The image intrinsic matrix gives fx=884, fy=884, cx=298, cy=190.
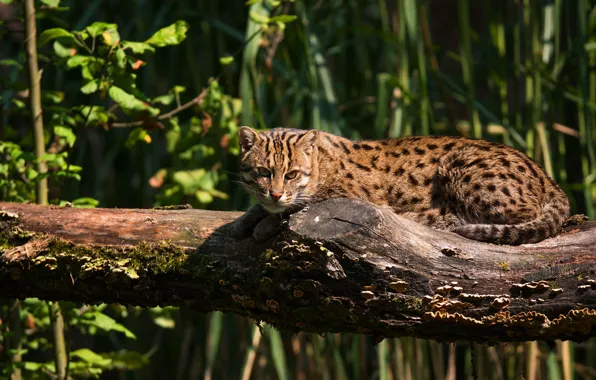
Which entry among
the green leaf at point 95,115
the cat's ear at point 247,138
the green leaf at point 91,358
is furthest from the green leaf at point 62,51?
the green leaf at point 91,358

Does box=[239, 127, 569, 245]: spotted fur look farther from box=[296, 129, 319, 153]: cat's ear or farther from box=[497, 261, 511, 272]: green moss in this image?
box=[497, 261, 511, 272]: green moss

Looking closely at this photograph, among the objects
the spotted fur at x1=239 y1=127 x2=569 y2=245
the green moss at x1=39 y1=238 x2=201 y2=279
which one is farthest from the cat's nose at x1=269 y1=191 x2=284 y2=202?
the green moss at x1=39 y1=238 x2=201 y2=279

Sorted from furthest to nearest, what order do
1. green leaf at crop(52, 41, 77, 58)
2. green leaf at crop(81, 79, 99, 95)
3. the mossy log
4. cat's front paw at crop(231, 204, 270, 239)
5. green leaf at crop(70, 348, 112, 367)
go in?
1. green leaf at crop(70, 348, 112, 367)
2. green leaf at crop(52, 41, 77, 58)
3. green leaf at crop(81, 79, 99, 95)
4. cat's front paw at crop(231, 204, 270, 239)
5. the mossy log

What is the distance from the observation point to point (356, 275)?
3.05 m

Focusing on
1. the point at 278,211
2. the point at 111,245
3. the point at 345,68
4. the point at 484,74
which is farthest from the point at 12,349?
the point at 484,74

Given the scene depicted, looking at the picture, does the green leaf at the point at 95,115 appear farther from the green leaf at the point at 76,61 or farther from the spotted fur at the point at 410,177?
the spotted fur at the point at 410,177

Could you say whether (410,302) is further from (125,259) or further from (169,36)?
(169,36)

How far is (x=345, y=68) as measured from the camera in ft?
21.0

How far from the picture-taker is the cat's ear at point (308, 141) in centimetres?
416

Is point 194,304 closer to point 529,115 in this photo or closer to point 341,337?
point 341,337

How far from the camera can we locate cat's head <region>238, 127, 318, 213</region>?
13.1 feet

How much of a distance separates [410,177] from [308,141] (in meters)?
0.52

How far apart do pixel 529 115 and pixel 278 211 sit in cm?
242

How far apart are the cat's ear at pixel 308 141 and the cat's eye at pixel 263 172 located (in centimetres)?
22
